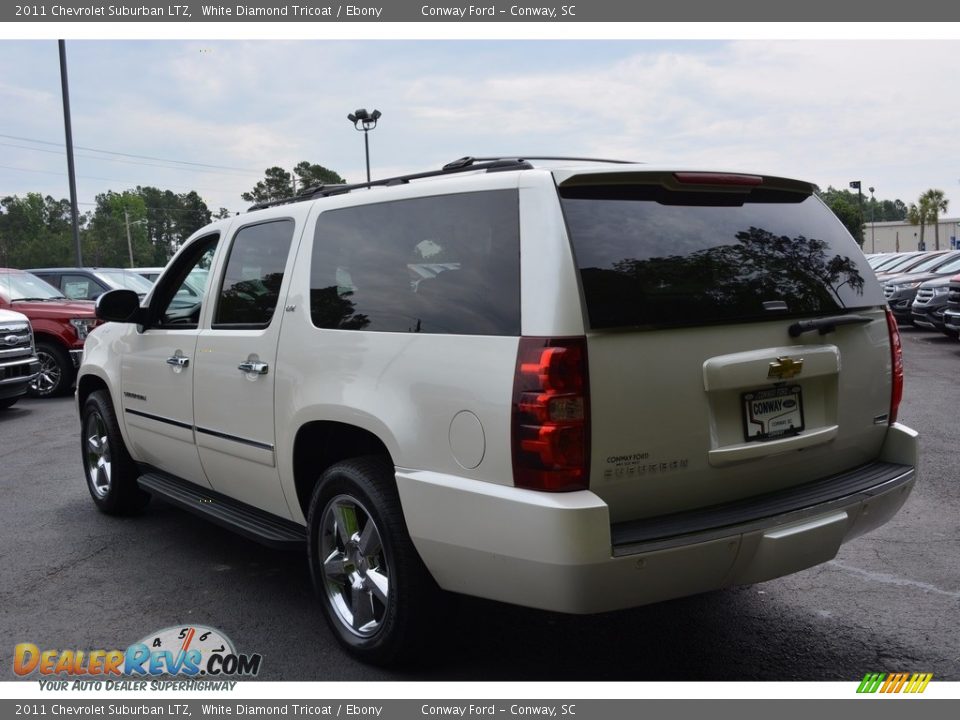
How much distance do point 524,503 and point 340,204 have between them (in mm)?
1795

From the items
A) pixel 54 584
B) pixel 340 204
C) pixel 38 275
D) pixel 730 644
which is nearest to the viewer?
pixel 730 644

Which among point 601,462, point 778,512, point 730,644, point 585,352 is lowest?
point 730,644

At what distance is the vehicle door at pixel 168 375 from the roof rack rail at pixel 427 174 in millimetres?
751

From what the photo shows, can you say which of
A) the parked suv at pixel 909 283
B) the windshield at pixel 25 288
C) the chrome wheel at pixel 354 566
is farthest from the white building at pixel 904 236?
the chrome wheel at pixel 354 566

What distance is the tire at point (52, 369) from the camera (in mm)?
12750

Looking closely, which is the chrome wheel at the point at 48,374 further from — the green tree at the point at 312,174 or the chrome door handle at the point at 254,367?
the green tree at the point at 312,174

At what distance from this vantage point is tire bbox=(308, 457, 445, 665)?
132 inches

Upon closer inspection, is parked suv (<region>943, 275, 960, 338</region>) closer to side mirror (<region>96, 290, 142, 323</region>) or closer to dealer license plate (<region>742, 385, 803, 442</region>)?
dealer license plate (<region>742, 385, 803, 442</region>)

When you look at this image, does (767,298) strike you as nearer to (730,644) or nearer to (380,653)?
(730,644)

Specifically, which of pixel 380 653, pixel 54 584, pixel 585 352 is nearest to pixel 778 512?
pixel 585 352

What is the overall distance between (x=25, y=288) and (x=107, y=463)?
893 cm
